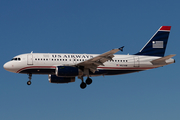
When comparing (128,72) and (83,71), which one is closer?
(83,71)

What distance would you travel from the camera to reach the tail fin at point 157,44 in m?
52.8

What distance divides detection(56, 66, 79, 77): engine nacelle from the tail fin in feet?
36.6

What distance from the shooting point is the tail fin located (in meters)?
52.8

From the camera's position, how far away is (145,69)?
51156 mm

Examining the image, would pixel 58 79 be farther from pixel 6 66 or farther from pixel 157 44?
pixel 157 44

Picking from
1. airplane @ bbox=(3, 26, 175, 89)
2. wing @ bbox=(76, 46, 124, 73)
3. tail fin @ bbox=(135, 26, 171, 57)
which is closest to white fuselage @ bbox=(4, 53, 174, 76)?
airplane @ bbox=(3, 26, 175, 89)

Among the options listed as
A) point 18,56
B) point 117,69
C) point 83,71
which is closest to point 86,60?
point 83,71

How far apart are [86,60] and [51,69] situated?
4.83m

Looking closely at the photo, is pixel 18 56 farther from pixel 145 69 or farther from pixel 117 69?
pixel 145 69

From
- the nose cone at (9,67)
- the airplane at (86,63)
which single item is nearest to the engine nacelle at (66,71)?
the airplane at (86,63)

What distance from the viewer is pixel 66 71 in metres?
45.7

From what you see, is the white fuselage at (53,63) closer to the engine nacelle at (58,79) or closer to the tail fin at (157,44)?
the tail fin at (157,44)

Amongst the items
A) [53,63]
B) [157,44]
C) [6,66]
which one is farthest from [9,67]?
[157,44]

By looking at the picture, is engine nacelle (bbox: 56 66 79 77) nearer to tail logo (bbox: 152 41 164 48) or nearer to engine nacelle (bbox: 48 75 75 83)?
engine nacelle (bbox: 48 75 75 83)
